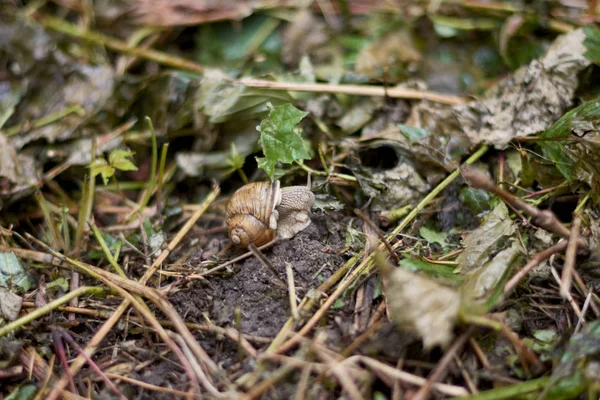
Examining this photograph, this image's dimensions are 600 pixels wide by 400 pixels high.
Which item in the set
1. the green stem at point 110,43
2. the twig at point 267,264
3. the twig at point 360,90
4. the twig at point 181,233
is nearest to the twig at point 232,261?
the twig at point 267,264

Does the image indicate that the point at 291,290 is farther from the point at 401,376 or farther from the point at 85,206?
the point at 85,206

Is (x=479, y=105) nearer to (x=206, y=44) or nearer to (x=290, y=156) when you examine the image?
(x=290, y=156)

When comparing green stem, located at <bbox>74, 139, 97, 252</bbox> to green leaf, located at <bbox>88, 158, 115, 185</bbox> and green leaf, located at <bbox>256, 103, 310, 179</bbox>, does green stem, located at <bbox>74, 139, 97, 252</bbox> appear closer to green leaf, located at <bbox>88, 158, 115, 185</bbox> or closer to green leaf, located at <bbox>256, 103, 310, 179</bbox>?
green leaf, located at <bbox>88, 158, 115, 185</bbox>

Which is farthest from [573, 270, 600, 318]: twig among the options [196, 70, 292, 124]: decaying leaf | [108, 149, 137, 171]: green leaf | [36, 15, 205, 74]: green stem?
[36, 15, 205, 74]: green stem

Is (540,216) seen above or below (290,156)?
above

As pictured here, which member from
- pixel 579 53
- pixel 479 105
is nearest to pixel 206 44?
pixel 479 105

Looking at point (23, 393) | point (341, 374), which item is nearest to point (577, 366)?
point (341, 374)
